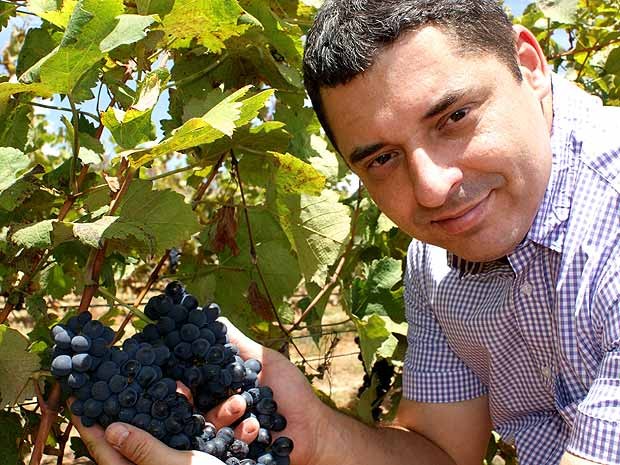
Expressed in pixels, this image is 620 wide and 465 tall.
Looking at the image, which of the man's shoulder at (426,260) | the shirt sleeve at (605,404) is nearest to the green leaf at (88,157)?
the man's shoulder at (426,260)

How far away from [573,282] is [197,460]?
2.97 feet

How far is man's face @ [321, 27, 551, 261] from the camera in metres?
1.67

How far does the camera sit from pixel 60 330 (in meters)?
1.54

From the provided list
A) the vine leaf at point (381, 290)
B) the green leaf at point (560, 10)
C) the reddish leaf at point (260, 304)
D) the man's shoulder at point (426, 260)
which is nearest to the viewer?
the man's shoulder at point (426, 260)

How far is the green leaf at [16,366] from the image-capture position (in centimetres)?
161

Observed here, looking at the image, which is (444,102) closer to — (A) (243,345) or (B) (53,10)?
(A) (243,345)

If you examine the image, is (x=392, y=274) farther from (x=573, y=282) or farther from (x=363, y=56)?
(x=363, y=56)

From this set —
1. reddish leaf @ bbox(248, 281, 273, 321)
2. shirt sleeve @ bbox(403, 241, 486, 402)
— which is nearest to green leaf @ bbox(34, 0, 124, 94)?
reddish leaf @ bbox(248, 281, 273, 321)

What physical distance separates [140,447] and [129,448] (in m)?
0.02

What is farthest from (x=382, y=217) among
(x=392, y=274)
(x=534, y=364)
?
(x=534, y=364)

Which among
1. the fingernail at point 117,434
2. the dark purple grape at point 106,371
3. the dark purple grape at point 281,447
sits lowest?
the dark purple grape at point 281,447

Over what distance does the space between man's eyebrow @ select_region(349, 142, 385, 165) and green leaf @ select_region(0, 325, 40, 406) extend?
807mm

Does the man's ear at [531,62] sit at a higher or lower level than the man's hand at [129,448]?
higher

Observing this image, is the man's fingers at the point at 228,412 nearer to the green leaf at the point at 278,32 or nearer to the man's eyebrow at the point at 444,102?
the man's eyebrow at the point at 444,102
